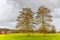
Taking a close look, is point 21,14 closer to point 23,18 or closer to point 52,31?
point 23,18

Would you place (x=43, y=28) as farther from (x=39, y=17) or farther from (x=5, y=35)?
(x=5, y=35)

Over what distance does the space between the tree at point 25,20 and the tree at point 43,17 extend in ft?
1.20

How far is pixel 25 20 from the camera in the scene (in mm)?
18094

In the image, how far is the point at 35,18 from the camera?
1800cm

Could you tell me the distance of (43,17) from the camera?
1791cm

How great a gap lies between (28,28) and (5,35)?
3.19ft

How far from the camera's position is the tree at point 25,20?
18047 mm

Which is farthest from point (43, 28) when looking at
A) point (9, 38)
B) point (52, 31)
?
point (9, 38)

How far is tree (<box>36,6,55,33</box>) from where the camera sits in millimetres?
17859

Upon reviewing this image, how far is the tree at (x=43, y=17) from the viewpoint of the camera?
58.6 feet

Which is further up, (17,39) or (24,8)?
(24,8)

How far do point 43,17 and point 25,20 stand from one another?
0.75m

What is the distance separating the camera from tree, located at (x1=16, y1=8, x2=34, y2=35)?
18047 millimetres

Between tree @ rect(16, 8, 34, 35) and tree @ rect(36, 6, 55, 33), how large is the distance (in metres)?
0.36
